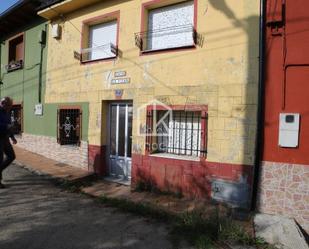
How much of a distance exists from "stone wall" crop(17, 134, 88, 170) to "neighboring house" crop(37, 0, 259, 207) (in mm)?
91

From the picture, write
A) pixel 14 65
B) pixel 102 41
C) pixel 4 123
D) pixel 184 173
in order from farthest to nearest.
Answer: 1. pixel 14 65
2. pixel 102 41
3. pixel 4 123
4. pixel 184 173

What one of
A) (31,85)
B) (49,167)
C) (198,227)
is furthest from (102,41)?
(198,227)

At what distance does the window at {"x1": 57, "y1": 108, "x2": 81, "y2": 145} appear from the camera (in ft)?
30.5

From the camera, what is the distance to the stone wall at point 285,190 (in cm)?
565

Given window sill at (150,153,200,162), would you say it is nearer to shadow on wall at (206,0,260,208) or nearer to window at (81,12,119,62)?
shadow on wall at (206,0,260,208)

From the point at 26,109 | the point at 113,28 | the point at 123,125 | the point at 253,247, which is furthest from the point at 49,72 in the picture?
the point at 253,247

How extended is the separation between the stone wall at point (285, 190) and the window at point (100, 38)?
4.54 meters

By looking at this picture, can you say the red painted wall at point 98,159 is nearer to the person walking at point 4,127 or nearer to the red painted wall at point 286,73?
the person walking at point 4,127

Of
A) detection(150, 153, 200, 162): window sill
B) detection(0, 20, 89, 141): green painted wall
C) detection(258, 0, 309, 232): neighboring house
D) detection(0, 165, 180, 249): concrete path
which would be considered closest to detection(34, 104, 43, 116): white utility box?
detection(0, 20, 89, 141): green painted wall

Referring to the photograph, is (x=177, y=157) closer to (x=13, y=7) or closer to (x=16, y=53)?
(x=13, y=7)

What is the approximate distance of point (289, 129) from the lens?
5.71 metres

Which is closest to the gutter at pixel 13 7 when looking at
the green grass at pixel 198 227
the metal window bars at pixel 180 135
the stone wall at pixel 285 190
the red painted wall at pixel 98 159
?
the red painted wall at pixel 98 159

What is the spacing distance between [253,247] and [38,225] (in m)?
3.17

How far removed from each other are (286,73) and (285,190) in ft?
6.51
